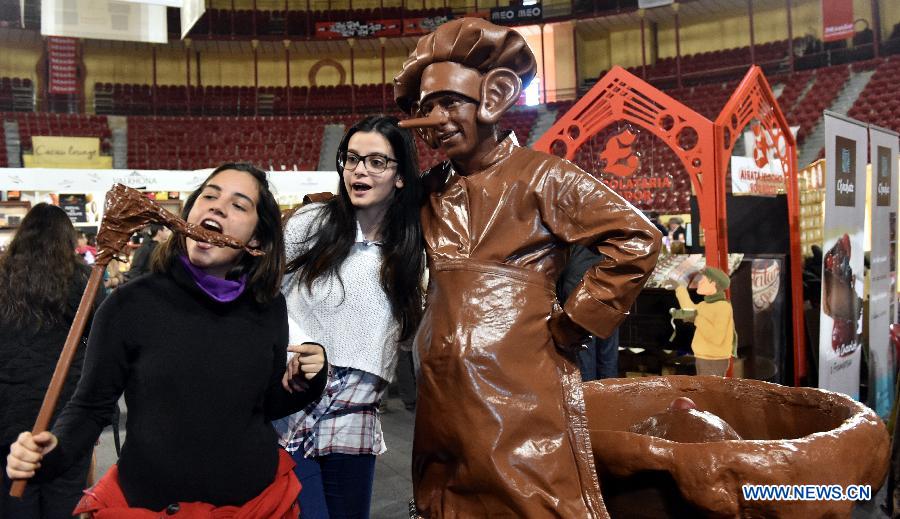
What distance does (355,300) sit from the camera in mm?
1659

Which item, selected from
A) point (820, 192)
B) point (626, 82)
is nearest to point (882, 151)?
point (820, 192)

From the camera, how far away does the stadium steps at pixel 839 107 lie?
505 inches

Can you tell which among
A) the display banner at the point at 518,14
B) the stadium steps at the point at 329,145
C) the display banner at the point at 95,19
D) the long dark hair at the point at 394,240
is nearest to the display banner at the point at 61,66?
the stadium steps at the point at 329,145

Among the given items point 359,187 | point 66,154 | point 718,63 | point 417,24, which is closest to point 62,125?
point 66,154

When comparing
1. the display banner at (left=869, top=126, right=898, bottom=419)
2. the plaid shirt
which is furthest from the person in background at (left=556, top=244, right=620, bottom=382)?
the plaid shirt

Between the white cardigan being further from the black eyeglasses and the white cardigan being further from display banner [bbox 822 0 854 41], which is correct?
display banner [bbox 822 0 854 41]

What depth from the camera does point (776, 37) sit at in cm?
1620

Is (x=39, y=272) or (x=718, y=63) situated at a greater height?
(x=718, y=63)

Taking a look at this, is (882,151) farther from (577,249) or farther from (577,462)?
A: (577,462)

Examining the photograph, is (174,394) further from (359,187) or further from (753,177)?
(753,177)

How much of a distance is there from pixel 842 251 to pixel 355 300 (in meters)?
2.98

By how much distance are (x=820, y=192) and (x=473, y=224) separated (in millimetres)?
4238

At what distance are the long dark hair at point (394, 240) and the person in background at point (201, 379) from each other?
21 centimetres

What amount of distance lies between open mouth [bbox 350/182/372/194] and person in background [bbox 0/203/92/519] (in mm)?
1431
